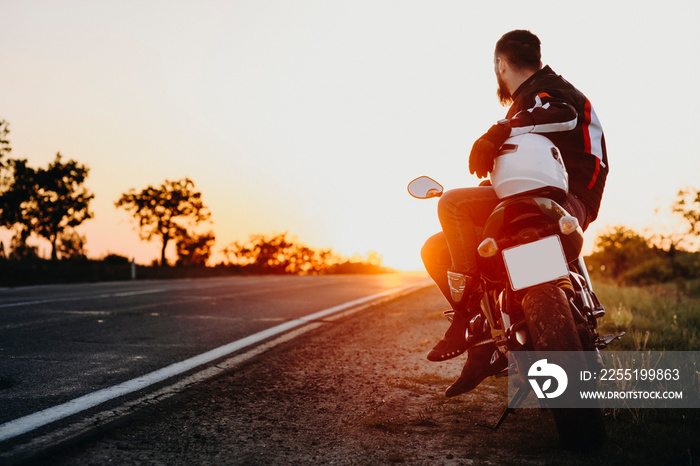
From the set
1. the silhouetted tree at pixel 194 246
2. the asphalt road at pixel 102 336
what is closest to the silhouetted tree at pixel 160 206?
the silhouetted tree at pixel 194 246

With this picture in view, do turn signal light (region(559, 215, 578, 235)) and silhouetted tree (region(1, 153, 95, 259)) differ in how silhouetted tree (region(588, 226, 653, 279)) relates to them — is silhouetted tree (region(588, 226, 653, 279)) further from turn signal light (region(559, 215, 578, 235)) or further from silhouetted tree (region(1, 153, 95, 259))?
turn signal light (region(559, 215, 578, 235))

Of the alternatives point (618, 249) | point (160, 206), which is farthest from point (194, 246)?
point (618, 249)

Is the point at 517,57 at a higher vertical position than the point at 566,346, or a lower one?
higher

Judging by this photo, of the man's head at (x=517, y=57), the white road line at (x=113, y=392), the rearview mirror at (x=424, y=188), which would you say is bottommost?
the white road line at (x=113, y=392)

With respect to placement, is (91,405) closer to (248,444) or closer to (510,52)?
(248,444)

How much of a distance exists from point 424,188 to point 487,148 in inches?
28.1

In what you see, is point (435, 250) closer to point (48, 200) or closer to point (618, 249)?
point (48, 200)

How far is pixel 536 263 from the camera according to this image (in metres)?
2.41

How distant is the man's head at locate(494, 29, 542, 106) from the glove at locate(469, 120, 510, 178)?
0.60 m

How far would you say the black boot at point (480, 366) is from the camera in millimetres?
2809

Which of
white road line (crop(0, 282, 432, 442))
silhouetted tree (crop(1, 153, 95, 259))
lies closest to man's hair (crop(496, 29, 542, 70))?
white road line (crop(0, 282, 432, 442))

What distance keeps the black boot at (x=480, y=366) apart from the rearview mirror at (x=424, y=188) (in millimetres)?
951

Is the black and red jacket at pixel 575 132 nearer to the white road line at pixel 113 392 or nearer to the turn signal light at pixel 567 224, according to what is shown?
the turn signal light at pixel 567 224

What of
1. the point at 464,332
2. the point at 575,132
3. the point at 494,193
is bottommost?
the point at 464,332
